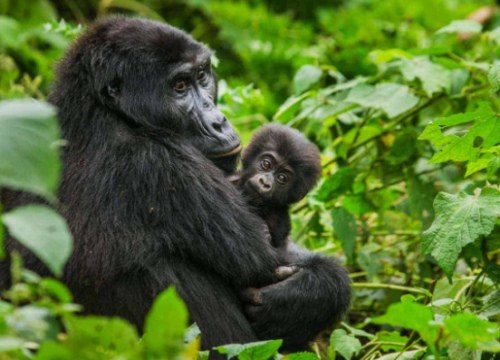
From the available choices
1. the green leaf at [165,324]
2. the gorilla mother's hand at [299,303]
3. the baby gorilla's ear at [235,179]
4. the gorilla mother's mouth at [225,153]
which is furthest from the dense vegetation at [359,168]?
the gorilla mother's mouth at [225,153]

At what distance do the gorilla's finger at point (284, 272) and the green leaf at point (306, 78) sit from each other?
143 centimetres

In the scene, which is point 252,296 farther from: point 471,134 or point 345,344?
point 471,134

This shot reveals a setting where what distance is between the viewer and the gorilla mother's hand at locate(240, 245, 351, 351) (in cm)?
300

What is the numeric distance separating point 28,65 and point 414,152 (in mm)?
3044

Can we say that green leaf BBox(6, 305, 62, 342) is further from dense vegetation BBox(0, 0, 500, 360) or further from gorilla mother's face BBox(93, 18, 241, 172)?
gorilla mother's face BBox(93, 18, 241, 172)

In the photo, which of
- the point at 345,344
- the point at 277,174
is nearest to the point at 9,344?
the point at 345,344

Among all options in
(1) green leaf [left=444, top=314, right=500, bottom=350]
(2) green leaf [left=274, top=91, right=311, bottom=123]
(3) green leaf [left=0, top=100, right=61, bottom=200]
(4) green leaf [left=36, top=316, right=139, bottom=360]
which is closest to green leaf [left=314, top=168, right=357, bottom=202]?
(2) green leaf [left=274, top=91, right=311, bottom=123]

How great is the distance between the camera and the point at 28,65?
17.7 feet

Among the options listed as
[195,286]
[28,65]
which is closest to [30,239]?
[195,286]

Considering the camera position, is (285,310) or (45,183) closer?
(45,183)

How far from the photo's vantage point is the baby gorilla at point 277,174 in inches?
131

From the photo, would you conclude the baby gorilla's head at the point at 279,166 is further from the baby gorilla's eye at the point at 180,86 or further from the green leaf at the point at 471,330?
the green leaf at the point at 471,330

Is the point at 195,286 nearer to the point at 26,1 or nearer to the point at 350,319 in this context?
the point at 350,319

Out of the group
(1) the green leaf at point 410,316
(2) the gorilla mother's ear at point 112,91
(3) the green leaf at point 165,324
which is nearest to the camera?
(3) the green leaf at point 165,324
